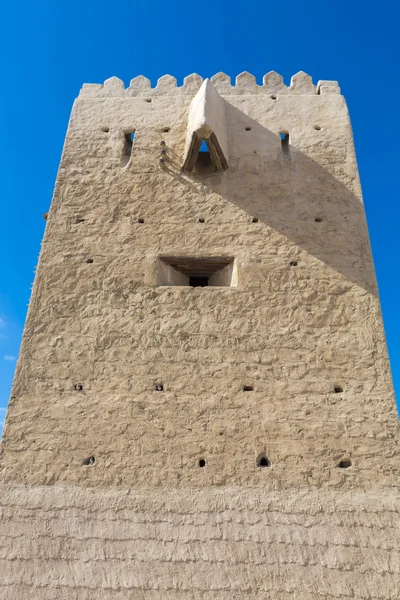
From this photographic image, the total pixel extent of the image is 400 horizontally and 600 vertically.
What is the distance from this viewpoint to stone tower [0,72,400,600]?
13.3 feet

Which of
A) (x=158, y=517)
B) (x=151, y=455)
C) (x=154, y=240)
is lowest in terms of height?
(x=158, y=517)

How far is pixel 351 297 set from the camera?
5.40 meters

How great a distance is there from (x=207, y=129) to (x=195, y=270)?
1881mm

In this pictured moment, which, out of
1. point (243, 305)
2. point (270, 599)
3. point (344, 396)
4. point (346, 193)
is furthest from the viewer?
point (346, 193)

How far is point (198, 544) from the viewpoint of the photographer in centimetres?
409

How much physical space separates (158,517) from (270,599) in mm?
1196

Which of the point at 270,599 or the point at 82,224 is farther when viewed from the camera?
the point at 82,224

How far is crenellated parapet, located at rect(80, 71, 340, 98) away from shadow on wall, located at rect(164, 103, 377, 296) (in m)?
0.82

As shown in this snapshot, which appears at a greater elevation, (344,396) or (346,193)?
(346,193)

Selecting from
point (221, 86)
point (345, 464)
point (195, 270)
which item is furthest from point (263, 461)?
point (221, 86)

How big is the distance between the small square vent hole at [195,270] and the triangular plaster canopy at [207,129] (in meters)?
1.49

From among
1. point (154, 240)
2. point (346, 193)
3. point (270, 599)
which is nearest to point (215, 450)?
point (270, 599)

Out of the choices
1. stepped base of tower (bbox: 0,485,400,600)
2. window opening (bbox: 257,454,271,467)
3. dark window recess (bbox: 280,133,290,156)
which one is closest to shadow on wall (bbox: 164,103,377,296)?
dark window recess (bbox: 280,133,290,156)

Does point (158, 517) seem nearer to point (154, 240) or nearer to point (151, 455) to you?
point (151, 455)
